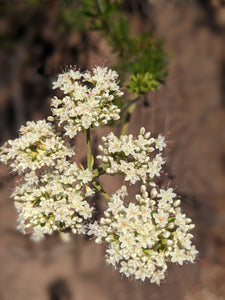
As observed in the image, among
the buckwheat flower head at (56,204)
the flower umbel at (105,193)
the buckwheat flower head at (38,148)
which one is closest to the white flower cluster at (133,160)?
the flower umbel at (105,193)

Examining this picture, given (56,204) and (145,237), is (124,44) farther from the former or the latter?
(145,237)

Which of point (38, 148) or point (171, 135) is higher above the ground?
point (171, 135)

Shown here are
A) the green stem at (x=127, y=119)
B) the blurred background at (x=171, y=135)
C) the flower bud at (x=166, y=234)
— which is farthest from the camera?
the blurred background at (x=171, y=135)

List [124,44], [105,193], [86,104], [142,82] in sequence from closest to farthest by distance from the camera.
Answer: [86,104], [105,193], [142,82], [124,44]

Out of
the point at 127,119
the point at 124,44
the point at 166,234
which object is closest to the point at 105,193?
the point at 166,234

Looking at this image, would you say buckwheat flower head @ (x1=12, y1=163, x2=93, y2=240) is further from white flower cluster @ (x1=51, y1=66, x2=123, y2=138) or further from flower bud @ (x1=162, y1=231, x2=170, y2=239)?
flower bud @ (x1=162, y1=231, x2=170, y2=239)

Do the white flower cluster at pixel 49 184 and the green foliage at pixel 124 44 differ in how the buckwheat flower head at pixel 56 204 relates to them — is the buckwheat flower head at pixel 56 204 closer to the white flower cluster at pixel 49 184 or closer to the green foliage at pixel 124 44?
the white flower cluster at pixel 49 184

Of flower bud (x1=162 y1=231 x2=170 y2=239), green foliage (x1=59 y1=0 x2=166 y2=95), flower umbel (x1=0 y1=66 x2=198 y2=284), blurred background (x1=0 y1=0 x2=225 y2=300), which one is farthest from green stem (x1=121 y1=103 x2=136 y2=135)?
flower bud (x1=162 y1=231 x2=170 y2=239)

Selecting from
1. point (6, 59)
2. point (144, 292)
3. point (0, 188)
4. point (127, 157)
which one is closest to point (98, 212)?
point (127, 157)
